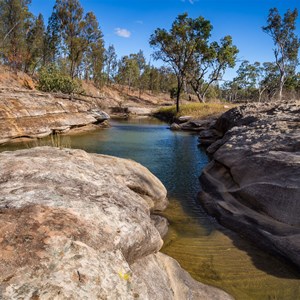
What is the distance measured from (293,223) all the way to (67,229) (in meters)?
4.82

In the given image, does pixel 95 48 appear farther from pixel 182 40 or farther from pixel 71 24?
pixel 182 40

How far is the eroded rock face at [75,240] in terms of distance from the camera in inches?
95.4

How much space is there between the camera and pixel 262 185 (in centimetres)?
675

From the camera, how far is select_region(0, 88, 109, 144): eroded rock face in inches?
671

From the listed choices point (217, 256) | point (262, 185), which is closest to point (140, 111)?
point (262, 185)

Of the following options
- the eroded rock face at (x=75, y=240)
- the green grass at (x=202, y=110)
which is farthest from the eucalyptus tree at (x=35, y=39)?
the eroded rock face at (x=75, y=240)

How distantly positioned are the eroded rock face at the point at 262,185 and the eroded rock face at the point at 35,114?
514 inches

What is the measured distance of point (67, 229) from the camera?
300 centimetres

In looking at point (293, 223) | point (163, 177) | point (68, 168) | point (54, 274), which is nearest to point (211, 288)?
point (293, 223)

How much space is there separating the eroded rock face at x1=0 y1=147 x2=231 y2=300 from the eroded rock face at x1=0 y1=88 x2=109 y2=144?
13.2 m

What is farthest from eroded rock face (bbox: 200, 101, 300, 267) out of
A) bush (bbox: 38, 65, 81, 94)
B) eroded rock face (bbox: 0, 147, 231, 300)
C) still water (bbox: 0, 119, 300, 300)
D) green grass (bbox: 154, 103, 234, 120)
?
bush (bbox: 38, 65, 81, 94)

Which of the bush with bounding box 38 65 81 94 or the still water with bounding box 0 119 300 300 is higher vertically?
the bush with bounding box 38 65 81 94

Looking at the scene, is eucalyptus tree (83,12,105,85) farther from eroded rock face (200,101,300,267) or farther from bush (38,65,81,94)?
eroded rock face (200,101,300,267)

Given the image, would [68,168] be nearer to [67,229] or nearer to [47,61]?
[67,229]
